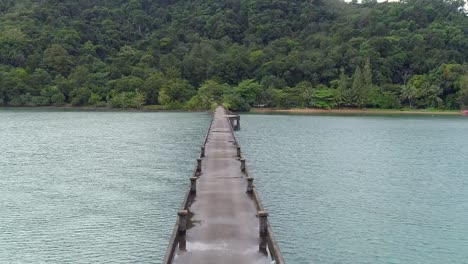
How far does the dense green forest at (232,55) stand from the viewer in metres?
94.3

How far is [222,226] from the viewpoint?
13664mm

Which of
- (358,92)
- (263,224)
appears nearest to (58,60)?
(358,92)

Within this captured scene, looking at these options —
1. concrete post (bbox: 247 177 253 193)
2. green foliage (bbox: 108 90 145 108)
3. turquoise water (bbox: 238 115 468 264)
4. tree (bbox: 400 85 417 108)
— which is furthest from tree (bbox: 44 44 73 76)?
concrete post (bbox: 247 177 253 193)

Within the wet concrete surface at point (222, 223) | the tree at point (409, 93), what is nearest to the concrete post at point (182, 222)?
the wet concrete surface at point (222, 223)

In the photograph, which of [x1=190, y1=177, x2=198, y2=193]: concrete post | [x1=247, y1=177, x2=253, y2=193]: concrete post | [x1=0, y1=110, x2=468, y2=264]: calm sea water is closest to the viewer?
[x1=0, y1=110, x2=468, y2=264]: calm sea water

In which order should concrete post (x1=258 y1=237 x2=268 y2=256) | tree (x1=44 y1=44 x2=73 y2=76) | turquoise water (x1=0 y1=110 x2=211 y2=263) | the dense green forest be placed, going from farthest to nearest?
tree (x1=44 y1=44 x2=73 y2=76), the dense green forest, turquoise water (x1=0 y1=110 x2=211 y2=263), concrete post (x1=258 y1=237 x2=268 y2=256)

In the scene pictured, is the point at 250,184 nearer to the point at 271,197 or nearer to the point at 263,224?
the point at 263,224

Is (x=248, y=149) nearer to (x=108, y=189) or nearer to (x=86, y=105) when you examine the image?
(x=108, y=189)

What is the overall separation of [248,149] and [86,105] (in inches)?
2652

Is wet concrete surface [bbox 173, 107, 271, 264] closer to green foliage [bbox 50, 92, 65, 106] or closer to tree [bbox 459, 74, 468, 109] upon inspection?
tree [bbox 459, 74, 468, 109]

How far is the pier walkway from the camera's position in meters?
11.5

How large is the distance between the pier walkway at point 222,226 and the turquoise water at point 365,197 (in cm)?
219

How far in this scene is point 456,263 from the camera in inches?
599

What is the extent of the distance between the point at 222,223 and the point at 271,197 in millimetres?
8913
